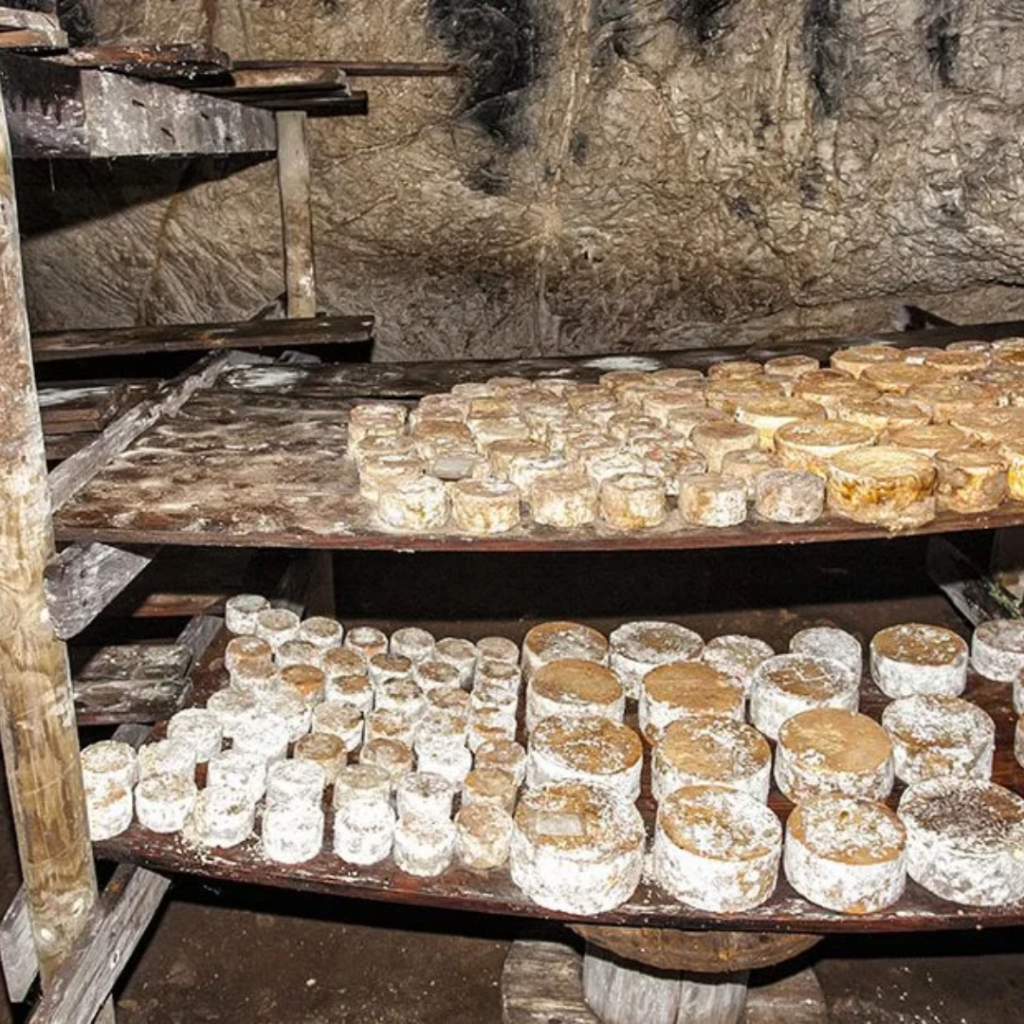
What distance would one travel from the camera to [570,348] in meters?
5.50

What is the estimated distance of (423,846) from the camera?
2.53m

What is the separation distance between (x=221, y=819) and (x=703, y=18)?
11.7 feet

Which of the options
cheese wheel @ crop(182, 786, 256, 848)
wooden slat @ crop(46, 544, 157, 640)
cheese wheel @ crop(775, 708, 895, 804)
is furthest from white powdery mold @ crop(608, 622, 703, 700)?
wooden slat @ crop(46, 544, 157, 640)

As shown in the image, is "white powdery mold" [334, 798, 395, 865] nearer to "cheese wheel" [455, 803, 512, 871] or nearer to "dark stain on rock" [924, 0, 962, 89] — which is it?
"cheese wheel" [455, 803, 512, 871]

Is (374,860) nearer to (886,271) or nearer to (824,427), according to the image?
(824,427)

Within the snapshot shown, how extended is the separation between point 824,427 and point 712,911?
1096 mm

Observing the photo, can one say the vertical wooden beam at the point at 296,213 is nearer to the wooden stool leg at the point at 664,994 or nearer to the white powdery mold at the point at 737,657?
the white powdery mold at the point at 737,657

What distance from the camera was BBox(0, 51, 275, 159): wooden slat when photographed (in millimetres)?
2176

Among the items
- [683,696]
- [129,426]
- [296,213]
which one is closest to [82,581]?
[129,426]

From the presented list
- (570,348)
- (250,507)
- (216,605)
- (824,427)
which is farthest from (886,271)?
(250,507)

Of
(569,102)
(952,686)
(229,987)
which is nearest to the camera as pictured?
(952,686)

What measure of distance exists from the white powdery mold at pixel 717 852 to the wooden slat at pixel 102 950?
1.27m

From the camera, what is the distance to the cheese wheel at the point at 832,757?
2697 mm

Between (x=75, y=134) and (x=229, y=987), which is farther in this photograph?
(x=229, y=987)
